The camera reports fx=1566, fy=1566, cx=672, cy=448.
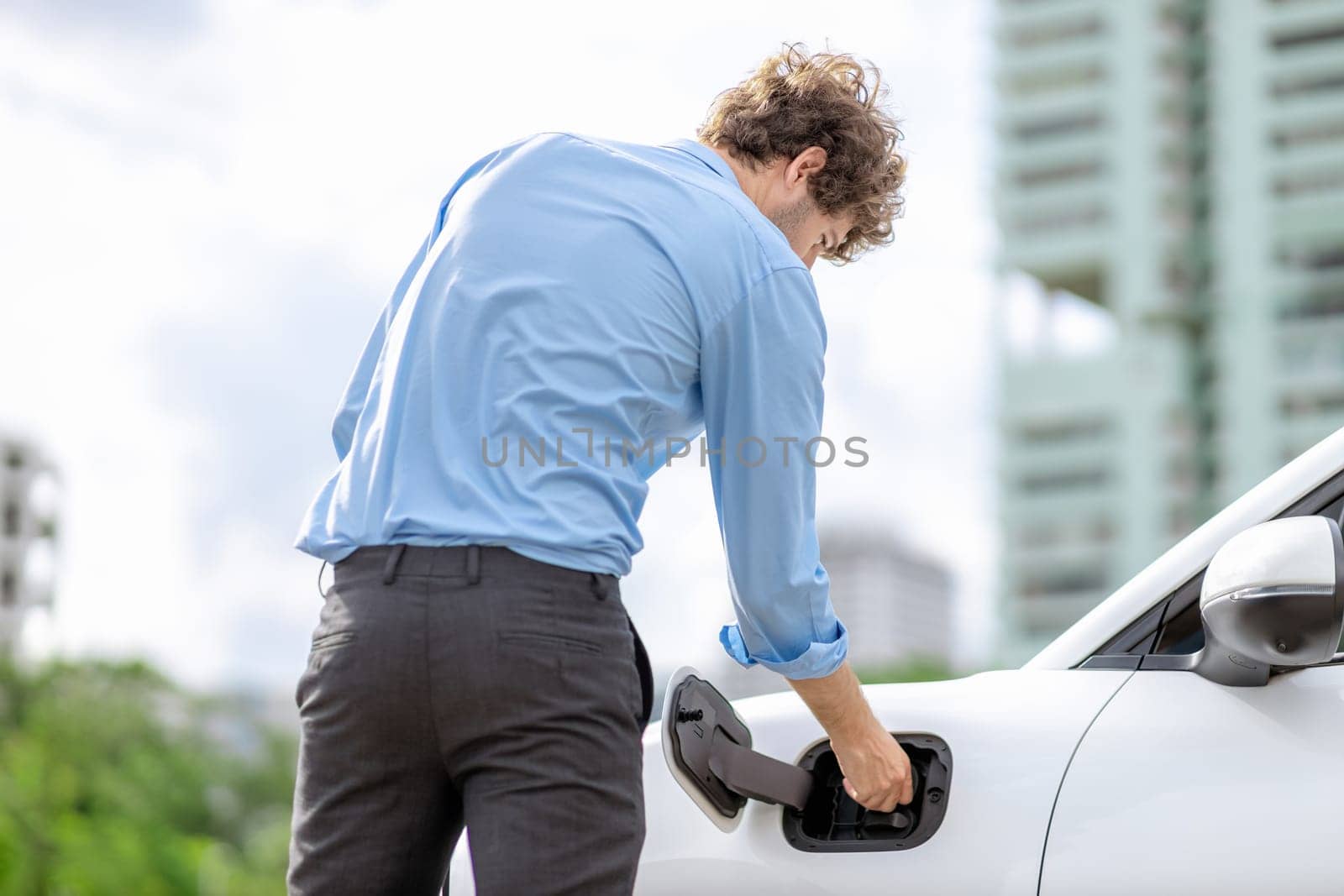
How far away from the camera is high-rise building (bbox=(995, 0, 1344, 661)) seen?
76.8 meters

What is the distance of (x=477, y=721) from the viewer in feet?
5.26

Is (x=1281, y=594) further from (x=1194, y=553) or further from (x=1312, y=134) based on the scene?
(x=1312, y=134)

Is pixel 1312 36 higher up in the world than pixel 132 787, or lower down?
higher up

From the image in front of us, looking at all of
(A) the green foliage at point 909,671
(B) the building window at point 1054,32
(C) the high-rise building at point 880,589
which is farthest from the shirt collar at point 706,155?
(C) the high-rise building at point 880,589

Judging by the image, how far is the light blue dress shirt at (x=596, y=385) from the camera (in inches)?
66.0

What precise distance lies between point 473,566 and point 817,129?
2.75ft

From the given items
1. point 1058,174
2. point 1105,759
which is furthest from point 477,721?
point 1058,174

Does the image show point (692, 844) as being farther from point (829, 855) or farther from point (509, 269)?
point (509, 269)

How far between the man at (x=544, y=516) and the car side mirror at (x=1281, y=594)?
436 millimetres

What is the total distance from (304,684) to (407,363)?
372mm

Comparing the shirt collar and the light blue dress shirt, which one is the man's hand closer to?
the light blue dress shirt

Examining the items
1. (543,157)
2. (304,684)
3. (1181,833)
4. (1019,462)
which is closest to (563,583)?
(304,684)

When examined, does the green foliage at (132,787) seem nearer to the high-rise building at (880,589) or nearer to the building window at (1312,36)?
the building window at (1312,36)

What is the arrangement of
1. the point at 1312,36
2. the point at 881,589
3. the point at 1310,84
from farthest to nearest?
the point at 881,589, the point at 1312,36, the point at 1310,84
